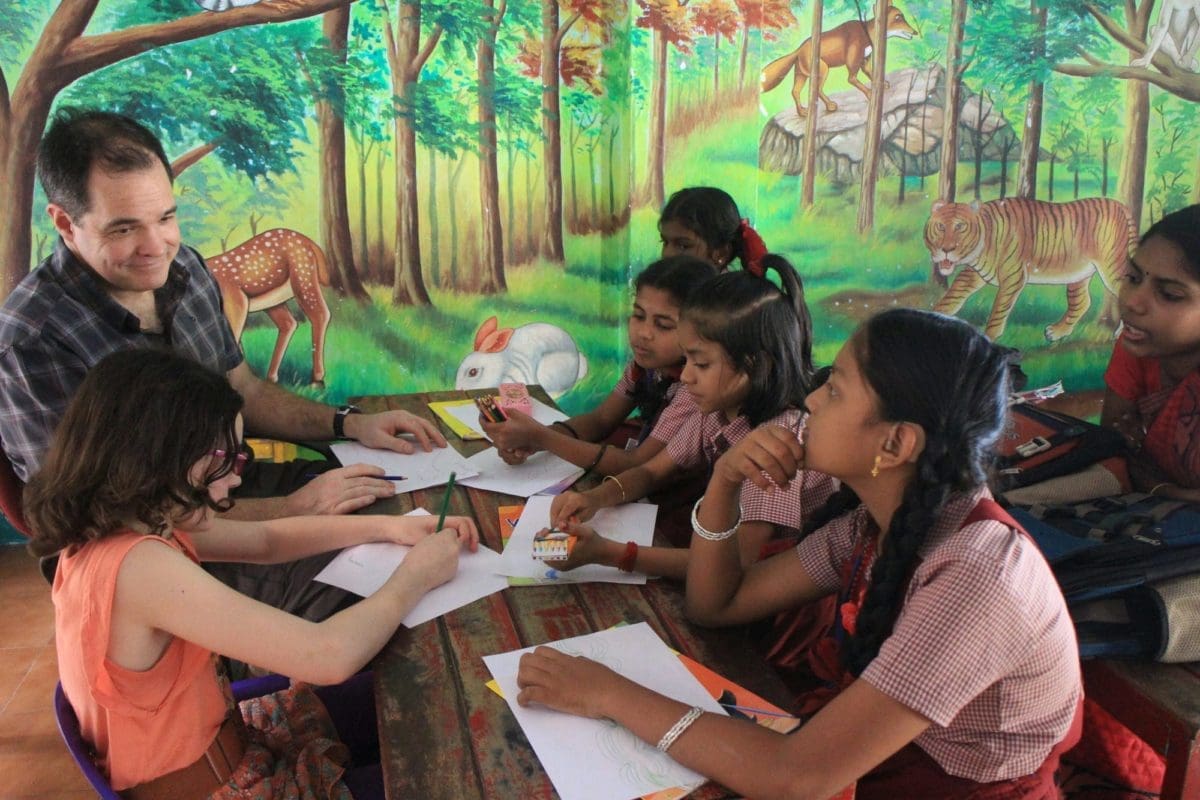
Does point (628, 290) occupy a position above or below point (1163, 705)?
above

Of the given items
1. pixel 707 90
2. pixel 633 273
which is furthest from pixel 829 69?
pixel 633 273

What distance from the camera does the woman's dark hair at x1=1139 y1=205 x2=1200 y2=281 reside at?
217 centimetres

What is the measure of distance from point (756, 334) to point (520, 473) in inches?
25.0

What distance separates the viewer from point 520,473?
2105mm

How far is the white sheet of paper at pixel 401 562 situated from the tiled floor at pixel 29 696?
46.1 inches

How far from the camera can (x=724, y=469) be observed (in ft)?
4.83

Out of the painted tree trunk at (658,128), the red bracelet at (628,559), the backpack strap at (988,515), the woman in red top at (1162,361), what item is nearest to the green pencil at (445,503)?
the red bracelet at (628,559)

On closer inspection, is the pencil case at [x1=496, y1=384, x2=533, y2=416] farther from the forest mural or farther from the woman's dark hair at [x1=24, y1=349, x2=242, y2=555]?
the forest mural

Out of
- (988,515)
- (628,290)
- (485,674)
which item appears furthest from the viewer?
(628,290)

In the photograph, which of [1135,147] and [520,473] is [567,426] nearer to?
[520,473]

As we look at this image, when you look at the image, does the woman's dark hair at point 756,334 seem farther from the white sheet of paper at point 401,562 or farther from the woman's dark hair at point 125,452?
the woman's dark hair at point 125,452

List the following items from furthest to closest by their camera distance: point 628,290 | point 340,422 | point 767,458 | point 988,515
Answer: point 628,290 < point 340,422 < point 767,458 < point 988,515

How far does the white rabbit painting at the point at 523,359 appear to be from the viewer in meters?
4.04

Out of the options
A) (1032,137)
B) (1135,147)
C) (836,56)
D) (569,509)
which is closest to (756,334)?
(569,509)
